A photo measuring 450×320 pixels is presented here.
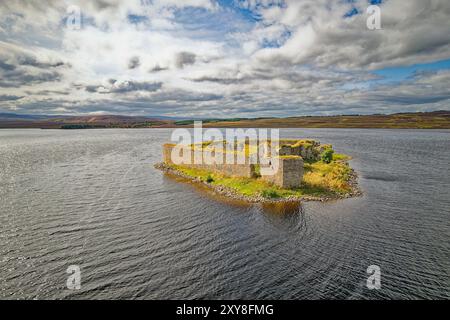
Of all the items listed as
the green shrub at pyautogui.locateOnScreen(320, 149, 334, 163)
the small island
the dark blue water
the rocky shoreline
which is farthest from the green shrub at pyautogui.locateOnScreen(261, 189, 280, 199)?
the green shrub at pyautogui.locateOnScreen(320, 149, 334, 163)

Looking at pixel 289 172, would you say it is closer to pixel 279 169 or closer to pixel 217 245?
pixel 279 169

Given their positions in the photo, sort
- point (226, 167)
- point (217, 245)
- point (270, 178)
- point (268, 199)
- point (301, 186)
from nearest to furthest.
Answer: point (217, 245) → point (268, 199) → point (301, 186) → point (270, 178) → point (226, 167)

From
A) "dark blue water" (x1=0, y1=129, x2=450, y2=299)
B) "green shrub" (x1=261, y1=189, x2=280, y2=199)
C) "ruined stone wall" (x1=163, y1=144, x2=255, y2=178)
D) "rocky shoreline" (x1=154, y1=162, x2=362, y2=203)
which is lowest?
"dark blue water" (x1=0, y1=129, x2=450, y2=299)

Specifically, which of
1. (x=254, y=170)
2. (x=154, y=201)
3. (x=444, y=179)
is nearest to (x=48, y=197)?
(x=154, y=201)

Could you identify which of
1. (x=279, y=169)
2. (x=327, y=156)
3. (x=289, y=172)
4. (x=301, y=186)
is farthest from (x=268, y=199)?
(x=327, y=156)

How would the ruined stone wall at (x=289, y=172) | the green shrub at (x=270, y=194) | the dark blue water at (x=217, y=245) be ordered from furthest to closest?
the ruined stone wall at (x=289, y=172) < the green shrub at (x=270, y=194) < the dark blue water at (x=217, y=245)

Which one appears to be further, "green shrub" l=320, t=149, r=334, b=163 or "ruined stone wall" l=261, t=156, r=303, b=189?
"green shrub" l=320, t=149, r=334, b=163

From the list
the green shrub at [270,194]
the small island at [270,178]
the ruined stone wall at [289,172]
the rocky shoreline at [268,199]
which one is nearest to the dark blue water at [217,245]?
the rocky shoreline at [268,199]

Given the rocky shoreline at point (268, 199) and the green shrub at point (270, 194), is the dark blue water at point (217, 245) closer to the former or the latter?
the rocky shoreline at point (268, 199)

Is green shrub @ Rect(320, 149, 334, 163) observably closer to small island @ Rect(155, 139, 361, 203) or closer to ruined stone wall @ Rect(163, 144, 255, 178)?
small island @ Rect(155, 139, 361, 203)
